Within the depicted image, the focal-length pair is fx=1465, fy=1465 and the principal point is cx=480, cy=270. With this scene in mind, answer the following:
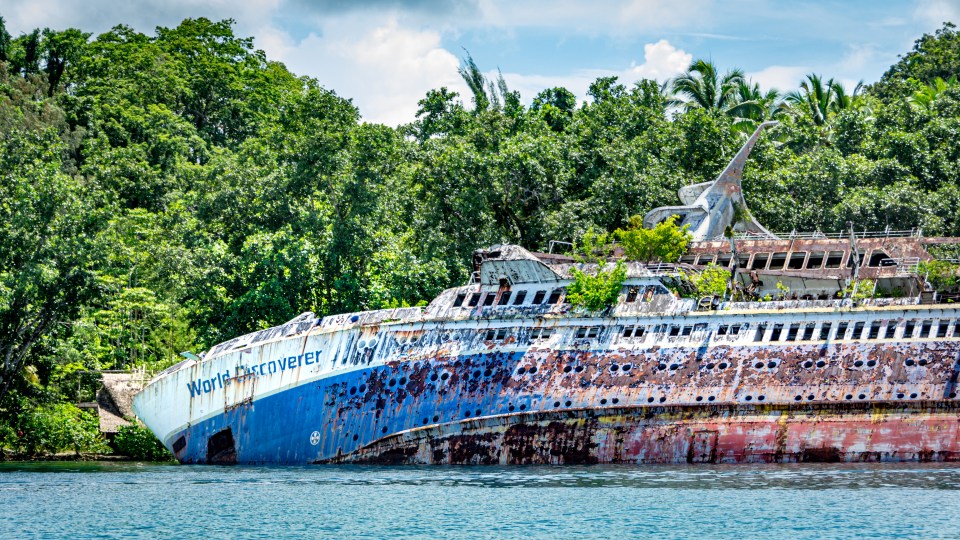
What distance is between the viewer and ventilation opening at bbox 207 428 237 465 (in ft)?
155

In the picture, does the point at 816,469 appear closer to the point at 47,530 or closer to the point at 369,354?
the point at 369,354

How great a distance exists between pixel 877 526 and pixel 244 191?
135ft

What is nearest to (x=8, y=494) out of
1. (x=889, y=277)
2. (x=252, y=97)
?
(x=889, y=277)

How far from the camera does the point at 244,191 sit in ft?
222

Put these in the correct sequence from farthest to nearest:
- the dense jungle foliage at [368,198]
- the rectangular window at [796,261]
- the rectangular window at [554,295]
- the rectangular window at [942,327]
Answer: the dense jungle foliage at [368,198] < the rectangular window at [796,261] < the rectangular window at [554,295] < the rectangular window at [942,327]

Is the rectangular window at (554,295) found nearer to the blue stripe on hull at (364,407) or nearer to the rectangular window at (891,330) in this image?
the blue stripe on hull at (364,407)

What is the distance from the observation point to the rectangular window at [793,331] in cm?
4297

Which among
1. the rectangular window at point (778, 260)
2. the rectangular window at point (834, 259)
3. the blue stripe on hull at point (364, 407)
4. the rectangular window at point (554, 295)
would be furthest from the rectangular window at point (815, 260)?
the blue stripe on hull at point (364, 407)

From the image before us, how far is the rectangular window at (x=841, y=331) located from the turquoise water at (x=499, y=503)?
3.77 metres

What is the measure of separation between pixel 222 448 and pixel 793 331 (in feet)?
60.8

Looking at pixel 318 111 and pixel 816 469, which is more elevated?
pixel 318 111

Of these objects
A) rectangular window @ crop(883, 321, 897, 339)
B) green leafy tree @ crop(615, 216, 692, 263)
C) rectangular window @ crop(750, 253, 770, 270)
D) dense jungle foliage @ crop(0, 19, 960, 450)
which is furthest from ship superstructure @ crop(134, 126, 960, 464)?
dense jungle foliage @ crop(0, 19, 960, 450)

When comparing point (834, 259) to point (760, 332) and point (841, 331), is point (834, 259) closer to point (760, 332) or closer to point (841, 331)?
point (841, 331)

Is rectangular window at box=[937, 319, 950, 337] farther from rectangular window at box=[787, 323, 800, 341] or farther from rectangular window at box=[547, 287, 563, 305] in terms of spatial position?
rectangular window at box=[547, 287, 563, 305]
